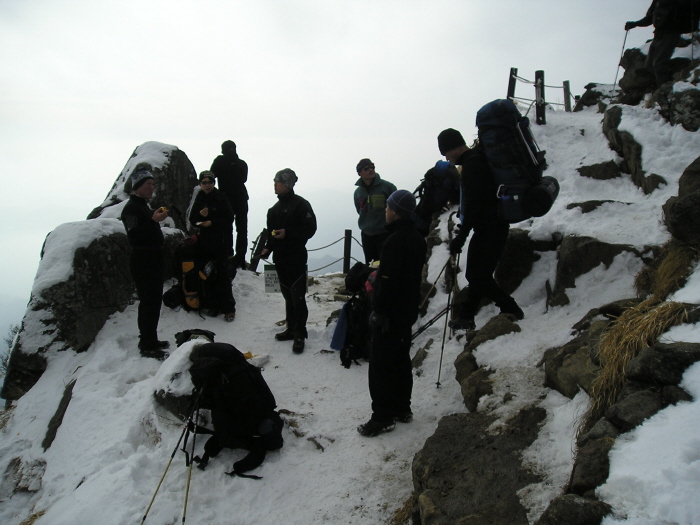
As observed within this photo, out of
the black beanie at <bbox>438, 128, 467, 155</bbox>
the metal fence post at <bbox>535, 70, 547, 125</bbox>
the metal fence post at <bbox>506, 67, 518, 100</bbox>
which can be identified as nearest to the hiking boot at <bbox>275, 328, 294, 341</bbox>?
the black beanie at <bbox>438, 128, 467, 155</bbox>

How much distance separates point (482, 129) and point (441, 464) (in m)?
3.15

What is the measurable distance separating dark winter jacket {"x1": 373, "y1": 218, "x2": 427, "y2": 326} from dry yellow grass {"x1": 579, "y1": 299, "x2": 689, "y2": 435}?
1.54 metres

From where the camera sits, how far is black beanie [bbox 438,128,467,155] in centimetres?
477

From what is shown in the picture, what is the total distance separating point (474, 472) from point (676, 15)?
860 cm

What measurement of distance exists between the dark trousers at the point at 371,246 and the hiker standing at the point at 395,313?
9.20 feet

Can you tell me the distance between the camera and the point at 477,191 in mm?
4605

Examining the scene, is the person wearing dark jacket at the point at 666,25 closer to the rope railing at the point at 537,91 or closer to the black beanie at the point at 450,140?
the rope railing at the point at 537,91

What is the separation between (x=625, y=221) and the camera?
5.57 m

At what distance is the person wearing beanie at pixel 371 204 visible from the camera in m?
6.67

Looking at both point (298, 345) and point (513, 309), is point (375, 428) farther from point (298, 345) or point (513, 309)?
point (298, 345)

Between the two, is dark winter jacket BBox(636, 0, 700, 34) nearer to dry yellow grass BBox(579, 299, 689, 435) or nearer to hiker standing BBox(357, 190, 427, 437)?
hiker standing BBox(357, 190, 427, 437)

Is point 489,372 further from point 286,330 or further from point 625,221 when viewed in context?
point 286,330

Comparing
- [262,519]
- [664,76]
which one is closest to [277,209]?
[262,519]

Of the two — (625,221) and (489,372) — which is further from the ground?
(625,221)
